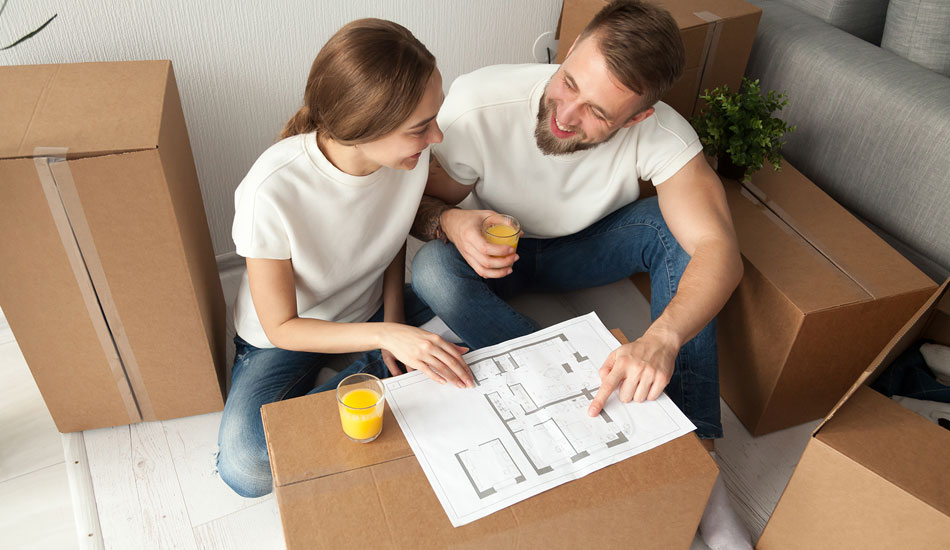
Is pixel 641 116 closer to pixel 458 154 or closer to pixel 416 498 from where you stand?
pixel 458 154

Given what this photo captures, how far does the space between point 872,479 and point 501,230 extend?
73 cm

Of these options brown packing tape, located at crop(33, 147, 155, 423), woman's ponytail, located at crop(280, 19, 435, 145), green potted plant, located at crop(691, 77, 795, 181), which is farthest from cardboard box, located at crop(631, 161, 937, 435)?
brown packing tape, located at crop(33, 147, 155, 423)

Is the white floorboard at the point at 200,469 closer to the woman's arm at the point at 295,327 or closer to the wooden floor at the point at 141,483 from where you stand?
the wooden floor at the point at 141,483

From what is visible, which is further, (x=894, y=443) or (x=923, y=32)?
(x=923, y=32)

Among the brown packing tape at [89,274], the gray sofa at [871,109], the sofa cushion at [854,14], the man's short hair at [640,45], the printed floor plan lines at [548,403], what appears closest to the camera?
the printed floor plan lines at [548,403]

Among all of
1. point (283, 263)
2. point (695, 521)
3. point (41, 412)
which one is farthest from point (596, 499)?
point (41, 412)

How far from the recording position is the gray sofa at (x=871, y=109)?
64.9 inches

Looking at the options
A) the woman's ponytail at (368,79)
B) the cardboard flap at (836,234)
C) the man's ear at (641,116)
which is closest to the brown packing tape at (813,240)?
the cardboard flap at (836,234)

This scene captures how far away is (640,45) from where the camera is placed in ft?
4.23

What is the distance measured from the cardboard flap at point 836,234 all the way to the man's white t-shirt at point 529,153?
12.8 inches

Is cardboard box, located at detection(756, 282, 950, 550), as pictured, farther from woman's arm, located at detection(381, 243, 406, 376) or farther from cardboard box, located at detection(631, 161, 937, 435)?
woman's arm, located at detection(381, 243, 406, 376)

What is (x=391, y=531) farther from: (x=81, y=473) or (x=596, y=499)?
(x=81, y=473)

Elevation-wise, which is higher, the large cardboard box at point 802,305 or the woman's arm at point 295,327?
the woman's arm at point 295,327

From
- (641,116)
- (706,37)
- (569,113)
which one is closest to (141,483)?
(569,113)
